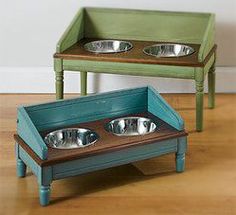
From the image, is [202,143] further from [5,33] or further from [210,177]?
[5,33]

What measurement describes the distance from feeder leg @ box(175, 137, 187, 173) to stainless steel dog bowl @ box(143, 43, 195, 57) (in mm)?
957

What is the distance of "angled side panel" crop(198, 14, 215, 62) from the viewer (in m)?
3.83

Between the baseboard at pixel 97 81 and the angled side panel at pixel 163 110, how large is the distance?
1022mm

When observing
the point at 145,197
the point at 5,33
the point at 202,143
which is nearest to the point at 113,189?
the point at 145,197

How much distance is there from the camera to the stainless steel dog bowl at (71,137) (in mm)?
3371

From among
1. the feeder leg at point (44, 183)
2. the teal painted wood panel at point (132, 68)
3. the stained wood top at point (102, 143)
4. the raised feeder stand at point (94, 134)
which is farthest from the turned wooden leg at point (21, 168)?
the teal painted wood panel at point (132, 68)

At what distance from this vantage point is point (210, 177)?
11.0ft

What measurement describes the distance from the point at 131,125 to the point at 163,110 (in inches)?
7.8

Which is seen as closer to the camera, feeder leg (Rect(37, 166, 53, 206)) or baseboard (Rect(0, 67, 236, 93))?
feeder leg (Rect(37, 166, 53, 206))

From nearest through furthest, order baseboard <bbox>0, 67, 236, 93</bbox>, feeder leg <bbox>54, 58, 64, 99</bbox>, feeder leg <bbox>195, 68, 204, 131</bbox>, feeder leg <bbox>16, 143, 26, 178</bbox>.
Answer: feeder leg <bbox>16, 143, 26, 178</bbox> → feeder leg <bbox>195, 68, 204, 131</bbox> → feeder leg <bbox>54, 58, 64, 99</bbox> → baseboard <bbox>0, 67, 236, 93</bbox>

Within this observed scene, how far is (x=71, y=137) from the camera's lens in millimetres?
3441

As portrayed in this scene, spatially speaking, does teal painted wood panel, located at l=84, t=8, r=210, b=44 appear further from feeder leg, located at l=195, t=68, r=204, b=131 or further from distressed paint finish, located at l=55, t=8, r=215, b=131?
feeder leg, located at l=195, t=68, r=204, b=131

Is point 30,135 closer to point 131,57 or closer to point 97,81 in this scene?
point 131,57

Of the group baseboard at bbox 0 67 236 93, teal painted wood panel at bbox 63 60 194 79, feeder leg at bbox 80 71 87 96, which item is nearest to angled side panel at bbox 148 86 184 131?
teal painted wood panel at bbox 63 60 194 79
